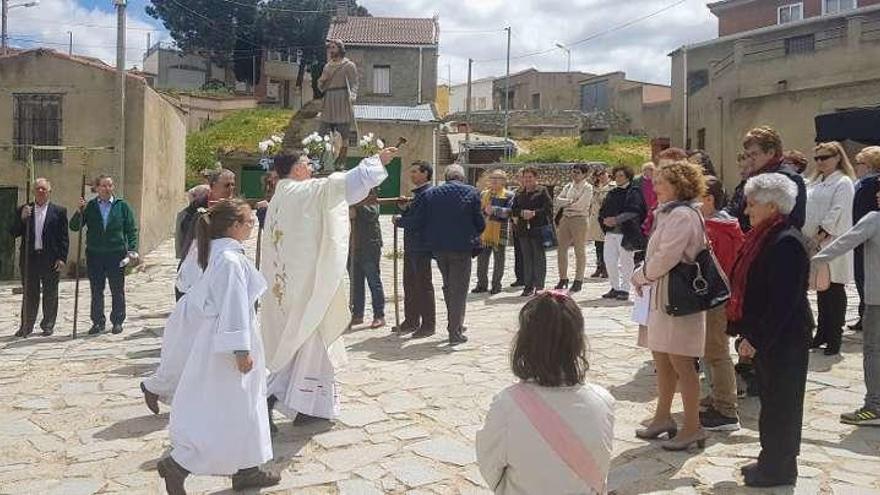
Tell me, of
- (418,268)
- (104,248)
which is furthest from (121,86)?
(418,268)

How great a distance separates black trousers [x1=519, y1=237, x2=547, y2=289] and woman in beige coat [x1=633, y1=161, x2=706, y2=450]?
608cm

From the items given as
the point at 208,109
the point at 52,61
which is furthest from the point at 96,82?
the point at 208,109

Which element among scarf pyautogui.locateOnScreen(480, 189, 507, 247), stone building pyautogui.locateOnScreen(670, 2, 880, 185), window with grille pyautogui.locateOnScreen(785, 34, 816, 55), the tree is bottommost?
scarf pyautogui.locateOnScreen(480, 189, 507, 247)

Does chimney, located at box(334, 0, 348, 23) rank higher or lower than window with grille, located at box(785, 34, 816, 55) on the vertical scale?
higher

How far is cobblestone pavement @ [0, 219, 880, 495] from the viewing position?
4.76 m

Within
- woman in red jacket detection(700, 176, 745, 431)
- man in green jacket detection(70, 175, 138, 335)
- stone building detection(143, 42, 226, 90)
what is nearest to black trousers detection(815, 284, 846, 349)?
woman in red jacket detection(700, 176, 745, 431)

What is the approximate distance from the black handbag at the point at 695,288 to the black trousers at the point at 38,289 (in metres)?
8.20

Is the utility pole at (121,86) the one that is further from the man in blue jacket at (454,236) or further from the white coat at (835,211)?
the white coat at (835,211)

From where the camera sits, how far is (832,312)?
289 inches

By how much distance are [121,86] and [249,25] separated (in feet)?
106

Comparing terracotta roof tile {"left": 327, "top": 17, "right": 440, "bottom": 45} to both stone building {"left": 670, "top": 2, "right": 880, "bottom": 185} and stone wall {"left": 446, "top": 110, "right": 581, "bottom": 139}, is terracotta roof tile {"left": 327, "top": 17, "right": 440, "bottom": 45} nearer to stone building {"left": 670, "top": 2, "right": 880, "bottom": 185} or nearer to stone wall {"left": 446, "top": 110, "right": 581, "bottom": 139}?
stone wall {"left": 446, "top": 110, "right": 581, "bottom": 139}

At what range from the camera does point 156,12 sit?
1946 inches

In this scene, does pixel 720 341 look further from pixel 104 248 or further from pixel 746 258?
pixel 104 248

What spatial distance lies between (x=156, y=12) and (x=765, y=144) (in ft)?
163
